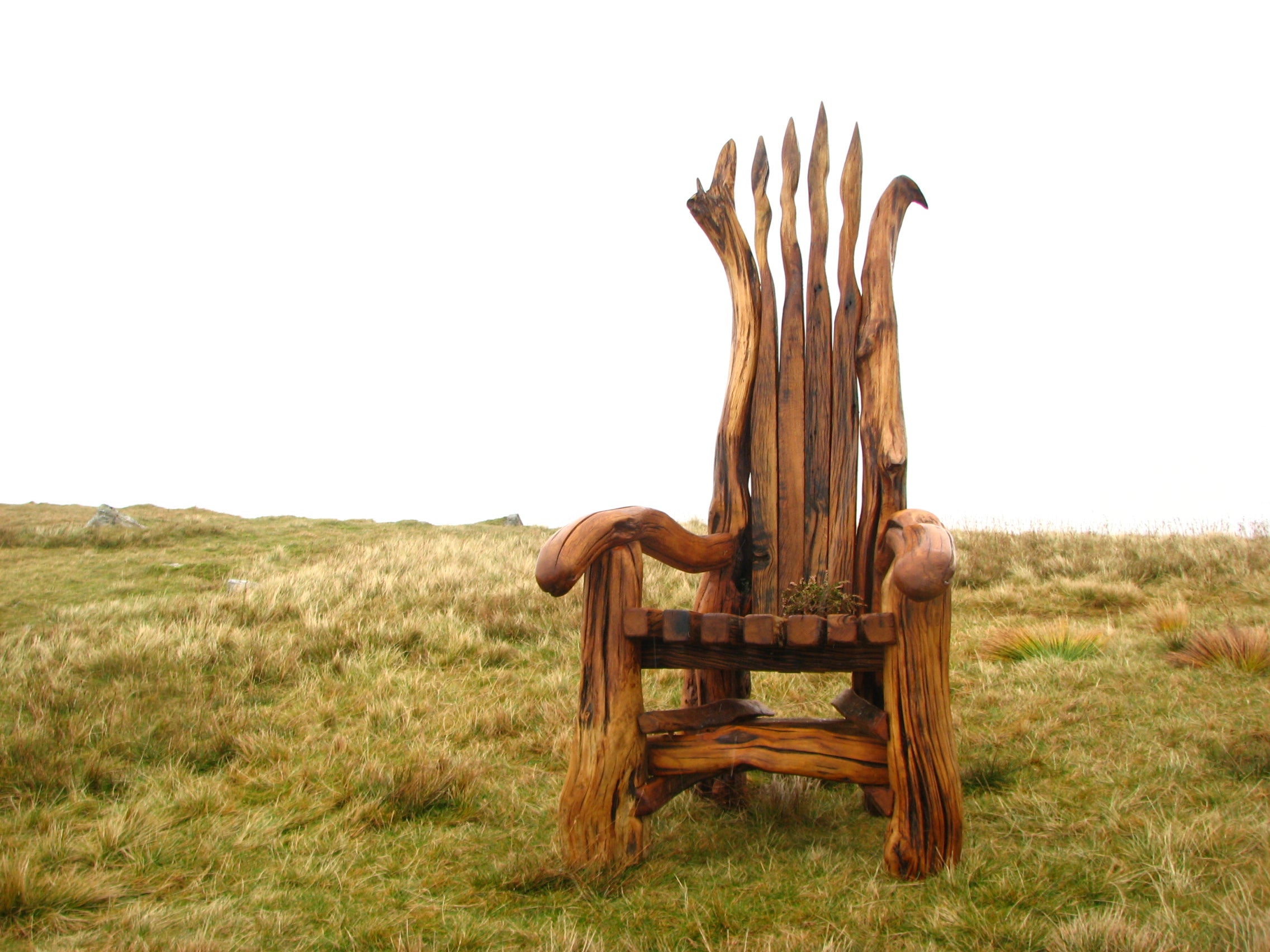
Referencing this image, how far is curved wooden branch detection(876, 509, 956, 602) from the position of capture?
8.46 feet

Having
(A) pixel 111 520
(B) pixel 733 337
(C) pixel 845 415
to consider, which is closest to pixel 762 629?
(C) pixel 845 415

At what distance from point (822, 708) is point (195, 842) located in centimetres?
311

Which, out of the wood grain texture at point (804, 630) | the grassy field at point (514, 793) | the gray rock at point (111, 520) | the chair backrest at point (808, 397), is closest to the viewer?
the grassy field at point (514, 793)

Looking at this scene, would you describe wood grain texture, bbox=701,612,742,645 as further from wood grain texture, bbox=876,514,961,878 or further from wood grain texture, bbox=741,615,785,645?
wood grain texture, bbox=876,514,961,878

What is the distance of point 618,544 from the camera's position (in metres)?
3.00

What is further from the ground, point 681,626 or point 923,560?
point 923,560

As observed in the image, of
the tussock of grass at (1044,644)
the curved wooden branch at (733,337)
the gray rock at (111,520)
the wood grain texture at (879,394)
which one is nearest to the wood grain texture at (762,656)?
the wood grain texture at (879,394)

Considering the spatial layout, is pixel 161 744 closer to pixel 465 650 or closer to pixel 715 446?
pixel 465 650

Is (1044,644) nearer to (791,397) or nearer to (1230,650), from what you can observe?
(1230,650)

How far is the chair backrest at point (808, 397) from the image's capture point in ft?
11.8

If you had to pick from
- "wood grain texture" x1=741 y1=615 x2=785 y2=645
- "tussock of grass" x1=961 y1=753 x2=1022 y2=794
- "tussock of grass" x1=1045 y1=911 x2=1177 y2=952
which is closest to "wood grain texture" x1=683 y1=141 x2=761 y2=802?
"wood grain texture" x1=741 y1=615 x2=785 y2=645

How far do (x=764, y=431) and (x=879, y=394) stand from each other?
20.7 inches

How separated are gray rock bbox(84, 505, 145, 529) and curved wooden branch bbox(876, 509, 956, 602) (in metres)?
13.6

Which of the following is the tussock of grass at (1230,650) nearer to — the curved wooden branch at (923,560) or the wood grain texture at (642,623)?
the curved wooden branch at (923,560)
